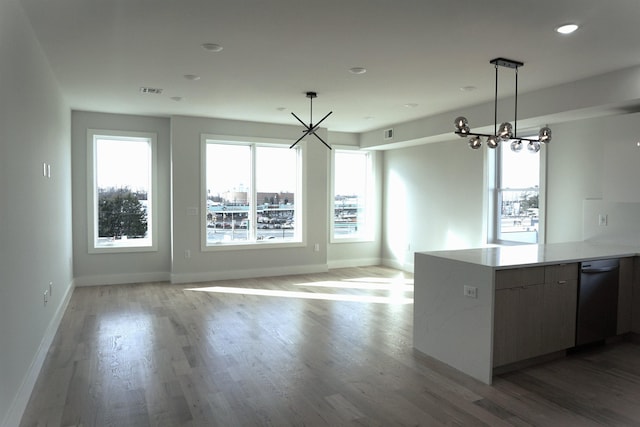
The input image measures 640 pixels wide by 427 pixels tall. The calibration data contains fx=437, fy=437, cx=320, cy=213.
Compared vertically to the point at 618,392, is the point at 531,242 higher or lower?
higher

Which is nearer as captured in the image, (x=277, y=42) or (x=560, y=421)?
(x=560, y=421)

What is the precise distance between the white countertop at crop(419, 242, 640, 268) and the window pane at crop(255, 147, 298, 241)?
4423mm

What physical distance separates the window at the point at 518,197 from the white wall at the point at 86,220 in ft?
17.5

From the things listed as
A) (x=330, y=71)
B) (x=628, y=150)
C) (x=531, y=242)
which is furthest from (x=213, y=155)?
(x=628, y=150)

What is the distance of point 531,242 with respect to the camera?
6.21 meters

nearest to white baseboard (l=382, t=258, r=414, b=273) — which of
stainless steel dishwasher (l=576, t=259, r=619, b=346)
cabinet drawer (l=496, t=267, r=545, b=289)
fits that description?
stainless steel dishwasher (l=576, t=259, r=619, b=346)

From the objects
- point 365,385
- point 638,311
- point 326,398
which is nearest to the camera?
point 326,398

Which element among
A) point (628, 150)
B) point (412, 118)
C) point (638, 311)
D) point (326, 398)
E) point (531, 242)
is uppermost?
point (412, 118)

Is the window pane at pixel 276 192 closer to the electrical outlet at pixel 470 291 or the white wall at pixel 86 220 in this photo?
the white wall at pixel 86 220

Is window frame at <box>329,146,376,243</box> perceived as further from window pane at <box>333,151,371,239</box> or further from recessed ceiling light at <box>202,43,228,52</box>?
recessed ceiling light at <box>202,43,228,52</box>

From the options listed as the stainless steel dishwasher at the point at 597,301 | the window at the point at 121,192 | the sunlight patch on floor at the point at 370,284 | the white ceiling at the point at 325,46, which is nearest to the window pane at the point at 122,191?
the window at the point at 121,192

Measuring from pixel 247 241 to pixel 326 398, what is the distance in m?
4.95

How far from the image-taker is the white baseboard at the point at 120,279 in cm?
683

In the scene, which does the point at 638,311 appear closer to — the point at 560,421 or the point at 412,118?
the point at 560,421
